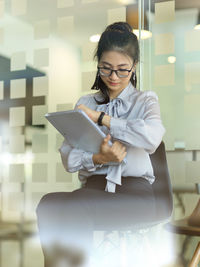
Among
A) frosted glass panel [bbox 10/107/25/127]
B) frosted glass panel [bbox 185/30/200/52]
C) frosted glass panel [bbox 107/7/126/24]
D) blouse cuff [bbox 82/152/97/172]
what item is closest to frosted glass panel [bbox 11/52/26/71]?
frosted glass panel [bbox 10/107/25/127]

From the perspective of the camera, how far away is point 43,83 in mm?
2240

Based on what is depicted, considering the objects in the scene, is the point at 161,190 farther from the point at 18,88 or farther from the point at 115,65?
the point at 18,88

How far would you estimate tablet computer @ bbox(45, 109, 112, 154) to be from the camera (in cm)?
110

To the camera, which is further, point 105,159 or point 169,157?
point 169,157

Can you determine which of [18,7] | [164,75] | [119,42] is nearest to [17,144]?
[18,7]

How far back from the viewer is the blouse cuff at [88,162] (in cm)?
124

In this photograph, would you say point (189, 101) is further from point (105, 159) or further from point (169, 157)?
point (105, 159)

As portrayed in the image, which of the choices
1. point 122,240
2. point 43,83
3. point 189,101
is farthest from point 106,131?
point 43,83

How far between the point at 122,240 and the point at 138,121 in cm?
60

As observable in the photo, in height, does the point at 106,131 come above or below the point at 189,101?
below

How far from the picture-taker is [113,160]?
1.20 meters

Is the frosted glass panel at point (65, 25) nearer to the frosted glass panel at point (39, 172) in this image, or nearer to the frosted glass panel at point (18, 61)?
the frosted glass panel at point (18, 61)

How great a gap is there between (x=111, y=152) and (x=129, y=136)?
70mm

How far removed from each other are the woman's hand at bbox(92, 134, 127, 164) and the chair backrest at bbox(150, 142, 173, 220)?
23cm
